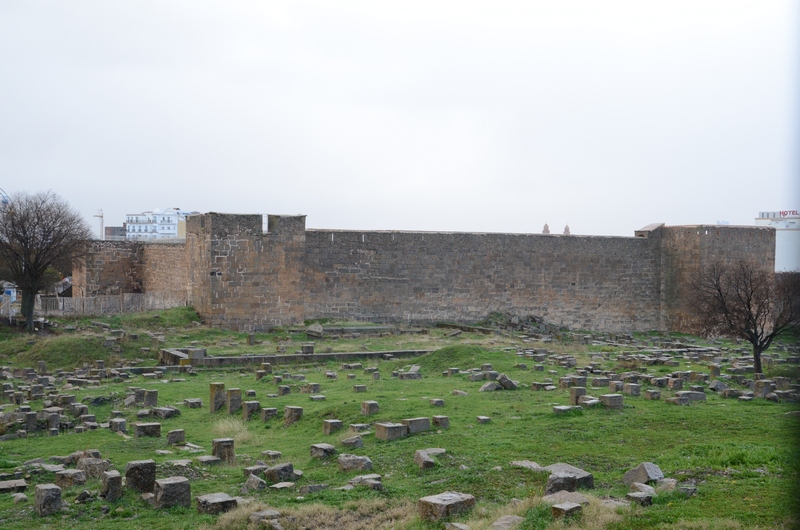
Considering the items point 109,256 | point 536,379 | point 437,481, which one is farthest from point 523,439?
point 109,256

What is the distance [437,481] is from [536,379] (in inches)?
288

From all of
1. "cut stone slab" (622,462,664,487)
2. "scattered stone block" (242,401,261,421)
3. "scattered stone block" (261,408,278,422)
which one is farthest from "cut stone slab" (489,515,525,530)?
"scattered stone block" (242,401,261,421)

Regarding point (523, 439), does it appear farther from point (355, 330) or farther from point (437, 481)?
point (355, 330)

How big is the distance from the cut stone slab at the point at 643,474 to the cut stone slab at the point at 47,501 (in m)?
5.34

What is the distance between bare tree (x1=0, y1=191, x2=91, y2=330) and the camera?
2306cm

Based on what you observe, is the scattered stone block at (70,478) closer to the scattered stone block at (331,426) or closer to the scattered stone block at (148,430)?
the scattered stone block at (148,430)

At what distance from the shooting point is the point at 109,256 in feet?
98.7

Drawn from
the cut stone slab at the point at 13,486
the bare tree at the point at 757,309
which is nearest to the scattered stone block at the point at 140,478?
the cut stone slab at the point at 13,486

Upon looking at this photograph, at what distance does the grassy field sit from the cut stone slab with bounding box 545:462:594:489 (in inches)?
8.6

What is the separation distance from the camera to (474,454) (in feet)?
29.2

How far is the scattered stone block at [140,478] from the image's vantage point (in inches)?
330

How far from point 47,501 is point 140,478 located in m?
0.95

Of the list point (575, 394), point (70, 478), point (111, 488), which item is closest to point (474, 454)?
point (575, 394)

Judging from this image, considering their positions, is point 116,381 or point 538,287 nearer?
point 116,381
